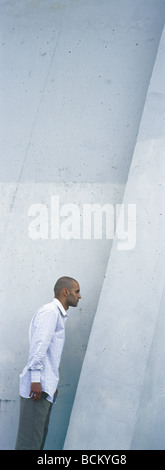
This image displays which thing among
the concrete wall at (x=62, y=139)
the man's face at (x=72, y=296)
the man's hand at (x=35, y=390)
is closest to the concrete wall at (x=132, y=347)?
the man's face at (x=72, y=296)

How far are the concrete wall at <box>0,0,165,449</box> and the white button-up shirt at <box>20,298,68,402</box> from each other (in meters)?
0.63

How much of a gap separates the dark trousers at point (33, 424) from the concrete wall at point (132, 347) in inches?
8.0

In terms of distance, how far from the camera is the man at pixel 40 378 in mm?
3760

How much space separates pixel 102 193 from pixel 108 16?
166cm

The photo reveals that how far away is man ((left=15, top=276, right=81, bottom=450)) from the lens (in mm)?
3760

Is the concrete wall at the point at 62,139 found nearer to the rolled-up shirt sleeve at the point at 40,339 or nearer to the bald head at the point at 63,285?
the bald head at the point at 63,285

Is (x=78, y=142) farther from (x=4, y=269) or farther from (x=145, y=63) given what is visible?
A: (x=4, y=269)

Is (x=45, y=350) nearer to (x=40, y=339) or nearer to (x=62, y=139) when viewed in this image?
(x=40, y=339)

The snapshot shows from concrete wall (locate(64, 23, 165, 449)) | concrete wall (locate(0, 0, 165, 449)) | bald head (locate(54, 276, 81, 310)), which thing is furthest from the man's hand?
concrete wall (locate(0, 0, 165, 449))

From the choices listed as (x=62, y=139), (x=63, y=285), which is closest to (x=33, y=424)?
(x=63, y=285)

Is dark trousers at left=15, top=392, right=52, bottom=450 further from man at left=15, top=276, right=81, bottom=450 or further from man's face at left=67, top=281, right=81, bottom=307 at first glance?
man's face at left=67, top=281, right=81, bottom=307

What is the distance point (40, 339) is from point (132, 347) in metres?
0.64

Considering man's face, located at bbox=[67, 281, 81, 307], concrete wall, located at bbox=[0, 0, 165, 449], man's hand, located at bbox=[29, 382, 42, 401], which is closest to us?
man's hand, located at bbox=[29, 382, 42, 401]
